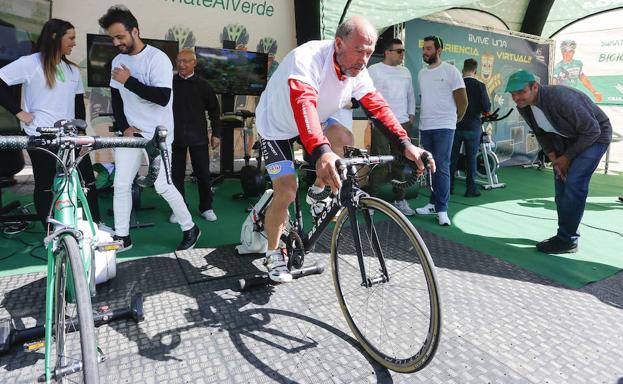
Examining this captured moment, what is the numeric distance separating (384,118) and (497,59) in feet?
21.8

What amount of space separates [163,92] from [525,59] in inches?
316

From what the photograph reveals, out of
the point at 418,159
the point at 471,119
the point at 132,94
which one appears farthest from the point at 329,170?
the point at 471,119

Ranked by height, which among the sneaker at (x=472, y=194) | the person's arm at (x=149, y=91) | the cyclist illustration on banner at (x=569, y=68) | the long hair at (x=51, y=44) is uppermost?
the cyclist illustration on banner at (x=569, y=68)

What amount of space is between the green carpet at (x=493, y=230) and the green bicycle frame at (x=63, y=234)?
1.73 metres

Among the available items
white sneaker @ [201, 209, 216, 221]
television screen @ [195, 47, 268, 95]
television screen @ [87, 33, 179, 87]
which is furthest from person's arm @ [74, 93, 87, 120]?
television screen @ [195, 47, 268, 95]

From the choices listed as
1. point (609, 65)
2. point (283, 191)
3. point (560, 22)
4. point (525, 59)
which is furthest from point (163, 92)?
point (609, 65)

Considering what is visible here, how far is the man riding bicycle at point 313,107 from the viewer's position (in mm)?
2066

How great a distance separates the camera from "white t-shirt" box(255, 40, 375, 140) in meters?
2.27

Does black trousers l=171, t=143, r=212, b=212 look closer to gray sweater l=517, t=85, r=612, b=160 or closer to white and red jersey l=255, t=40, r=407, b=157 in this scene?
white and red jersey l=255, t=40, r=407, b=157

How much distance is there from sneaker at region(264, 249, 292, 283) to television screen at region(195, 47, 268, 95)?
4389mm

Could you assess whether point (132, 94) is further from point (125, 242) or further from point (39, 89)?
point (125, 242)

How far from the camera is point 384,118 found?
8.31 feet

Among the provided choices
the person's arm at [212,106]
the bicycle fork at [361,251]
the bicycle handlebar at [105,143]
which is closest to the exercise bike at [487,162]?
the person's arm at [212,106]

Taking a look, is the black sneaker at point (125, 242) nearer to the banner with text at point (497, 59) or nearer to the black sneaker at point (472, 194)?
the banner with text at point (497, 59)
